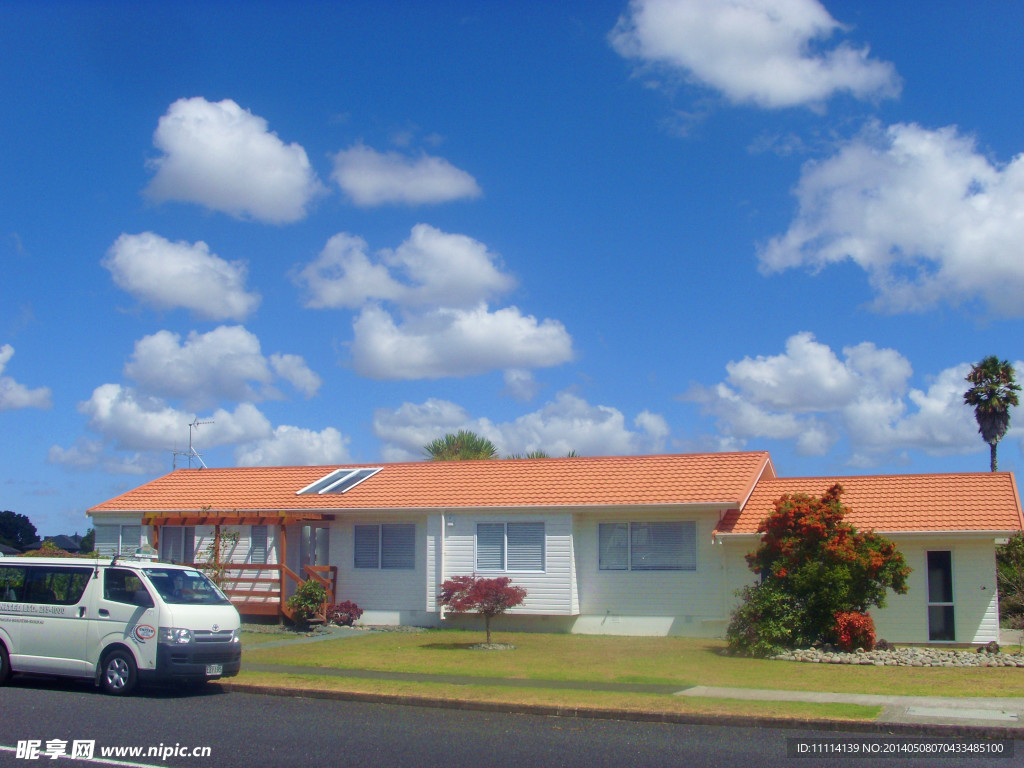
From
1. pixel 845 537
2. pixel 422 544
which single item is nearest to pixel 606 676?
pixel 845 537

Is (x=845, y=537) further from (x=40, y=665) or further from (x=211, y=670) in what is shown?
(x=40, y=665)

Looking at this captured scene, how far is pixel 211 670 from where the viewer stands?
13500 mm

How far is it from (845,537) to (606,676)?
579cm

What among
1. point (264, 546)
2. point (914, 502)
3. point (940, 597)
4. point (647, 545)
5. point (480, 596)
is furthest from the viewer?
point (264, 546)

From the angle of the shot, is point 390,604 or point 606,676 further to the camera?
point 390,604

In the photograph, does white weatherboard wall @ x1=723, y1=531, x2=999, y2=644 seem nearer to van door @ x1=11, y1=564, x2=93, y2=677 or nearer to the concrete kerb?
the concrete kerb

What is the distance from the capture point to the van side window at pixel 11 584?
14.3m

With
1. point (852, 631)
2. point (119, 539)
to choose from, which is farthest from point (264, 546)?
point (852, 631)

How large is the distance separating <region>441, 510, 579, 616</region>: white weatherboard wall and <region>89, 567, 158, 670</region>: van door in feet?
34.3

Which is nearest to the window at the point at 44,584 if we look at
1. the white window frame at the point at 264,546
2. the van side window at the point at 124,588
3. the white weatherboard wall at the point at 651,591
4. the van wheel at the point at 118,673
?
the van side window at the point at 124,588

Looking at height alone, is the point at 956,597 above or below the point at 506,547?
below

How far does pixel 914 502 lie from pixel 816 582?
480cm

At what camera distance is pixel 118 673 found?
13.3 metres

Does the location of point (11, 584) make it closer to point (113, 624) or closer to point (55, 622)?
point (55, 622)
